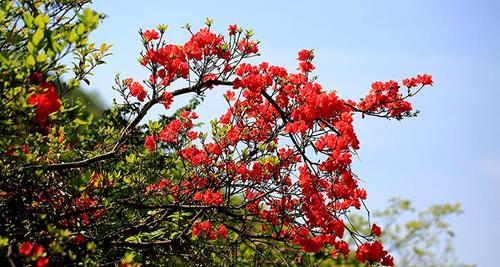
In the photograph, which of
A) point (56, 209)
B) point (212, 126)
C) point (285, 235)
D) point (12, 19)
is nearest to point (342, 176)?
point (285, 235)

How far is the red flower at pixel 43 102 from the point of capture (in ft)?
11.9

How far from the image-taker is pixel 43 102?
3662 mm

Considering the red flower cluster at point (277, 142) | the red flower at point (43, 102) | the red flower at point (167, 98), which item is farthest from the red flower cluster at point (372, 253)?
the red flower at point (43, 102)

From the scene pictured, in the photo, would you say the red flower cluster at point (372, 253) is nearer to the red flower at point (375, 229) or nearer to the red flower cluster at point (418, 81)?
the red flower at point (375, 229)

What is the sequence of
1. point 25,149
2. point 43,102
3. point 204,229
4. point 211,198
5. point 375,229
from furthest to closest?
point 375,229
point 204,229
point 211,198
point 25,149
point 43,102

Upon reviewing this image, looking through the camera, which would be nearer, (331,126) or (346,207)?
(331,126)

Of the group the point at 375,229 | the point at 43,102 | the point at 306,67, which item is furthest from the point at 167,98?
the point at 375,229

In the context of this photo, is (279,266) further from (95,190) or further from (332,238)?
(95,190)

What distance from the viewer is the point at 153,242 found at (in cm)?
536

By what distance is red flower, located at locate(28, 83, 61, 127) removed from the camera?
3.64 meters

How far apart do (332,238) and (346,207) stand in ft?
1.17

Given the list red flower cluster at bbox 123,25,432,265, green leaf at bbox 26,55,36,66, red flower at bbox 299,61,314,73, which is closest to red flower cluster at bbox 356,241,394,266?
red flower cluster at bbox 123,25,432,265

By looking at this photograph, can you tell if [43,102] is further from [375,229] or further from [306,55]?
[375,229]

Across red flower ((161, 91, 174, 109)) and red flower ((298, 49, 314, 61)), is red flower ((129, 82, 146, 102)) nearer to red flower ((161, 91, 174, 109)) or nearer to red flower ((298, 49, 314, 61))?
red flower ((161, 91, 174, 109))
